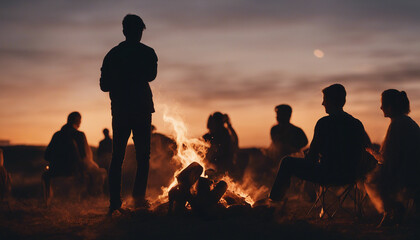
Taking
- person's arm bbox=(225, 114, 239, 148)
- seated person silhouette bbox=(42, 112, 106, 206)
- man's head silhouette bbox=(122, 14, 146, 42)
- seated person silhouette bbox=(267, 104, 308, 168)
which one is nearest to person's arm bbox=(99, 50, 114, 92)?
man's head silhouette bbox=(122, 14, 146, 42)

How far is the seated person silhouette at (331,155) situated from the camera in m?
6.55

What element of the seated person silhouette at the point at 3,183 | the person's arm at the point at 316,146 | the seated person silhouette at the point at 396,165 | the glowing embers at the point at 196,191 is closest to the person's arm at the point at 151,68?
the glowing embers at the point at 196,191

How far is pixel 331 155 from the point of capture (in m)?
6.56

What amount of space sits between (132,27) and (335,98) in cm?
333

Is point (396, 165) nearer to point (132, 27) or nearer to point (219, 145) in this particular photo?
point (132, 27)

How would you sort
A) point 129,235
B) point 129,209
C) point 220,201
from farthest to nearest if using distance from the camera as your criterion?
1. point 220,201
2. point 129,209
3. point 129,235

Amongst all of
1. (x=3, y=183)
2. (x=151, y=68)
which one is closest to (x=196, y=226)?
(x=151, y=68)

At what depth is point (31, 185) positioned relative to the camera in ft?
46.5

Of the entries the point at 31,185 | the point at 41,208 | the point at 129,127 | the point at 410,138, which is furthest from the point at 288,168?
the point at 31,185

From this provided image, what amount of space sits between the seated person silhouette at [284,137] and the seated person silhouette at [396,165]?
4.10 metres

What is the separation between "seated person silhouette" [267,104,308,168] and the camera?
10.9 metres

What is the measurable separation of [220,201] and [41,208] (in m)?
3.90

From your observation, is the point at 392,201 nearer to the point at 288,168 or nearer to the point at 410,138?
the point at 410,138

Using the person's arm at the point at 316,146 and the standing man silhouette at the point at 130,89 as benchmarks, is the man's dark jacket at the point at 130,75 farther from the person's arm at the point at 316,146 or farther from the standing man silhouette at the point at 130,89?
the person's arm at the point at 316,146
